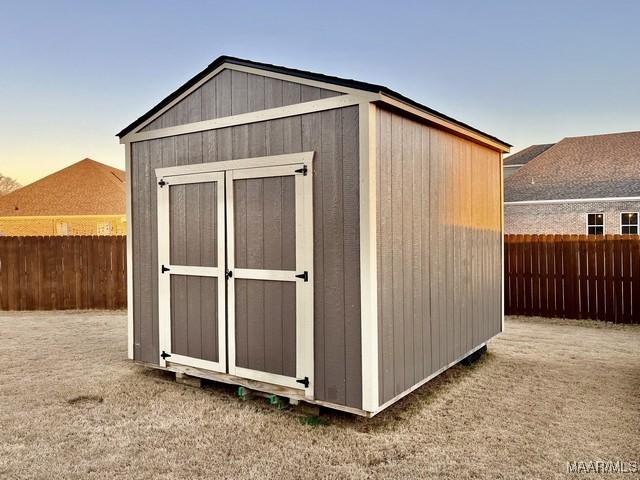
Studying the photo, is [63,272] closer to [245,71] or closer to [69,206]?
[245,71]

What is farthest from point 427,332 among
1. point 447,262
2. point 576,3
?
point 576,3

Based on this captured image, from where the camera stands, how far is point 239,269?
4.39 m

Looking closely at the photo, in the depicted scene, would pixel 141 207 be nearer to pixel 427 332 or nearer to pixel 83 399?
pixel 83 399

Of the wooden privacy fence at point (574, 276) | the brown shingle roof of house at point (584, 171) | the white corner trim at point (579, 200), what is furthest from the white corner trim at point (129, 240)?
the brown shingle roof of house at point (584, 171)

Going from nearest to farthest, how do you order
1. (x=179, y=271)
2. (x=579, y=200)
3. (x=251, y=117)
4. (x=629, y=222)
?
(x=251, y=117), (x=179, y=271), (x=629, y=222), (x=579, y=200)

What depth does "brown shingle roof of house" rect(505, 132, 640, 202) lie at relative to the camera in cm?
1605

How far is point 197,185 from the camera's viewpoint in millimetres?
4734

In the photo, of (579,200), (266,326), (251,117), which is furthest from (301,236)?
(579,200)

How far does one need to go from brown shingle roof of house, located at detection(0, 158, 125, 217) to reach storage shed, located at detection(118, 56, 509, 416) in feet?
53.5

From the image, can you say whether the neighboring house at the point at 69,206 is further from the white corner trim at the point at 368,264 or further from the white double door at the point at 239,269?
the white corner trim at the point at 368,264

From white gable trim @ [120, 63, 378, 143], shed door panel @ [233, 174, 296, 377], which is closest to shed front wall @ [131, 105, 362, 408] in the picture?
white gable trim @ [120, 63, 378, 143]

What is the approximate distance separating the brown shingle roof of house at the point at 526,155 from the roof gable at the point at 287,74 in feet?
59.8

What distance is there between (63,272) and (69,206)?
11.1 metres

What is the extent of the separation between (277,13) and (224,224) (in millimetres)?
5198
